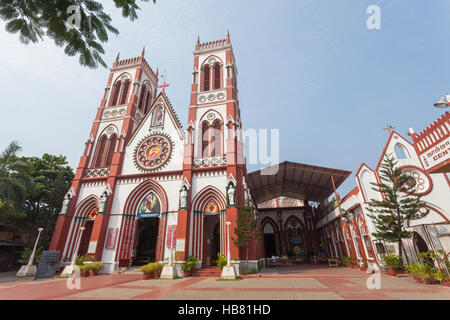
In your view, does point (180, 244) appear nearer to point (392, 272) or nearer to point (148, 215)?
point (148, 215)

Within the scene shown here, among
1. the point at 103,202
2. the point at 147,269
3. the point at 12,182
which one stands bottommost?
the point at 147,269

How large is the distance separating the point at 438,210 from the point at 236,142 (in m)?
14.8

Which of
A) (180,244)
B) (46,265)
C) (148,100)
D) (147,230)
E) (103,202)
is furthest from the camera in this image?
(148,100)

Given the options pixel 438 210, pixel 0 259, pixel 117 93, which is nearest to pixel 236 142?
pixel 438 210

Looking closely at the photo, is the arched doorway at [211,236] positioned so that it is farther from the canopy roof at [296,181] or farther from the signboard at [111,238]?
the signboard at [111,238]

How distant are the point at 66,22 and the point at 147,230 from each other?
73.4 feet

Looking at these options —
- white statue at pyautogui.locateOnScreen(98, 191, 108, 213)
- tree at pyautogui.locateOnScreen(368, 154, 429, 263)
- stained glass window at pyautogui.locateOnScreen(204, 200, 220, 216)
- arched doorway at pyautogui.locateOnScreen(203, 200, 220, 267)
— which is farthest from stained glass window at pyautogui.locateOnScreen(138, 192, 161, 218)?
tree at pyautogui.locateOnScreen(368, 154, 429, 263)

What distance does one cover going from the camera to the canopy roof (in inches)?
864

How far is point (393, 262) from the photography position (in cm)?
1259

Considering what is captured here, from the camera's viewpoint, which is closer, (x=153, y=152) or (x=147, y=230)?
(x=153, y=152)

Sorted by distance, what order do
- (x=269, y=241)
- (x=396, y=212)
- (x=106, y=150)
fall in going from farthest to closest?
(x=269, y=241) < (x=106, y=150) < (x=396, y=212)

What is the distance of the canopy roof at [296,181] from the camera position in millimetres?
21953

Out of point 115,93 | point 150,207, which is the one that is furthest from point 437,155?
point 115,93
